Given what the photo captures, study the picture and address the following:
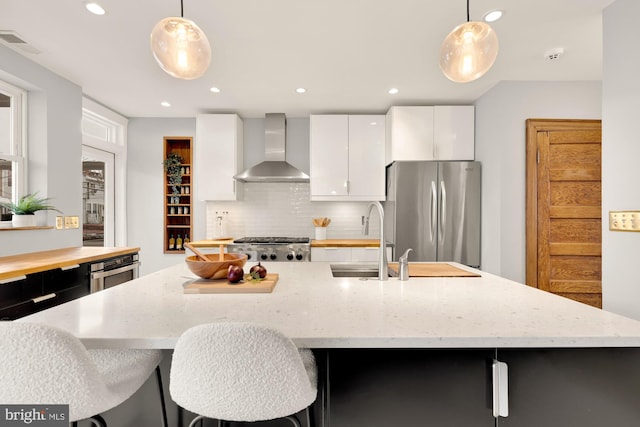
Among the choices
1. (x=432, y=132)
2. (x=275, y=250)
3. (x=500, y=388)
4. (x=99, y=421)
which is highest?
(x=432, y=132)

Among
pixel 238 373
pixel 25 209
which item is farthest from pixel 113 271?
pixel 238 373

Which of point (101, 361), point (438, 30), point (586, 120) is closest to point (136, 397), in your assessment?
point (101, 361)

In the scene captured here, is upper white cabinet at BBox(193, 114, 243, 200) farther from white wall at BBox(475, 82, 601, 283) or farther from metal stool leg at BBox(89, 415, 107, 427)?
metal stool leg at BBox(89, 415, 107, 427)

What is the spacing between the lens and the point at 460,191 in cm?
Result: 359

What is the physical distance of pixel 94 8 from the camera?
2.09 m

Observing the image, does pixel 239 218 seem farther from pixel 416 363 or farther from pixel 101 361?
pixel 416 363

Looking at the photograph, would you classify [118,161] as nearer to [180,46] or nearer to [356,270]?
[180,46]

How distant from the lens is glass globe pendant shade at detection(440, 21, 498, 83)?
1510 millimetres

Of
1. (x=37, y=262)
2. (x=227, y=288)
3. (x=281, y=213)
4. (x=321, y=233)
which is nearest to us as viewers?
(x=227, y=288)

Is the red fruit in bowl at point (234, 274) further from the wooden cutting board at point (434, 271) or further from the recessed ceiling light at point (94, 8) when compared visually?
the recessed ceiling light at point (94, 8)

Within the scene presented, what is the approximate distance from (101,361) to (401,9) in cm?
240

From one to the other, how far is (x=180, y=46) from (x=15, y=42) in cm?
205

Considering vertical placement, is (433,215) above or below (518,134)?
below

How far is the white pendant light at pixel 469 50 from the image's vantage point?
4.95ft
